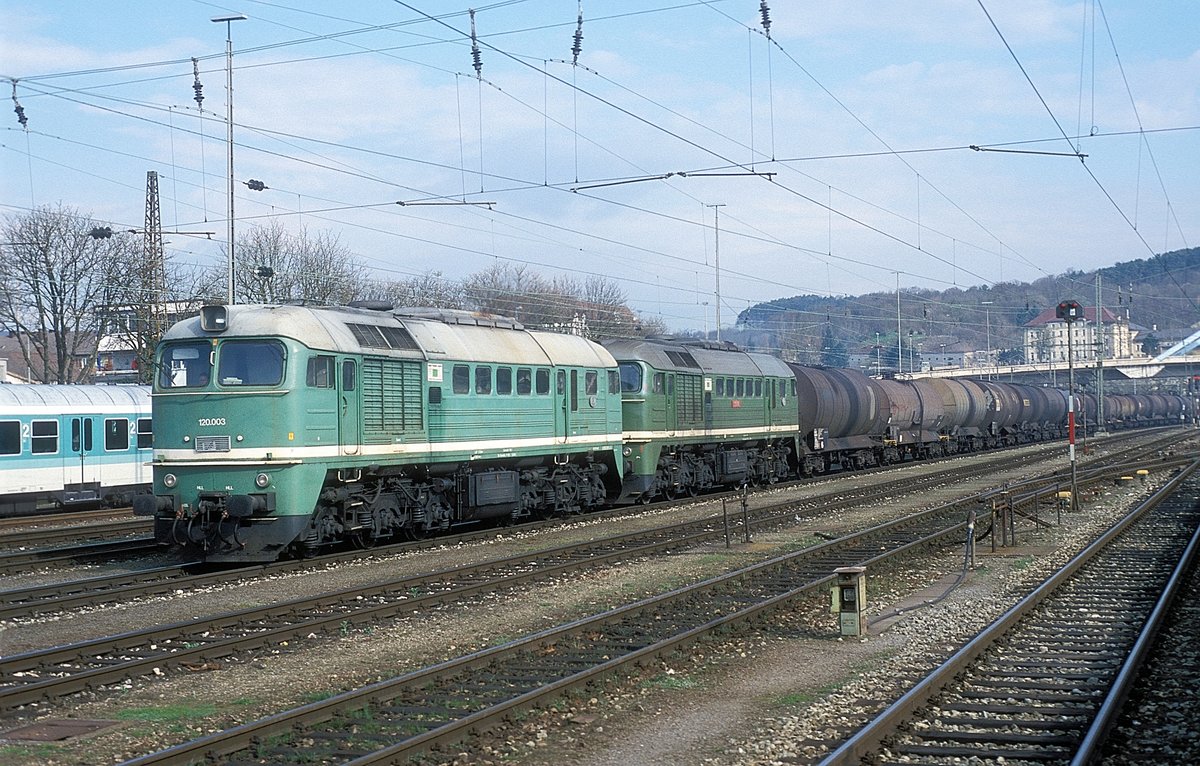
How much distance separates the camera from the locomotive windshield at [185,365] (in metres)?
18.6

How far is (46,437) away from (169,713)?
2435 centimetres

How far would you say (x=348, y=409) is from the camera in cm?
1939

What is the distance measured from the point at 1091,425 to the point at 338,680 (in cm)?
8955

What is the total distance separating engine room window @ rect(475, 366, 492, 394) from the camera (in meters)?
23.1

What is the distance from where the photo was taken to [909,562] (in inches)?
789

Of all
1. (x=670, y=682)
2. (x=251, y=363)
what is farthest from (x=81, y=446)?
(x=670, y=682)

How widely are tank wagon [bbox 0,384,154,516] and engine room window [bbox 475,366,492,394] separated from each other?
39.2 feet

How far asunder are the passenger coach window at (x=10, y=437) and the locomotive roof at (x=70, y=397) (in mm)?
334

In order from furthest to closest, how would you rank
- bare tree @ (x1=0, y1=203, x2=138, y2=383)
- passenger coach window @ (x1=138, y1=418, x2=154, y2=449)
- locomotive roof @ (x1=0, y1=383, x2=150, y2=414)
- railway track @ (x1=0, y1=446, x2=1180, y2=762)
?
bare tree @ (x1=0, y1=203, x2=138, y2=383) < passenger coach window @ (x1=138, y1=418, x2=154, y2=449) < locomotive roof @ (x1=0, y1=383, x2=150, y2=414) < railway track @ (x1=0, y1=446, x2=1180, y2=762)

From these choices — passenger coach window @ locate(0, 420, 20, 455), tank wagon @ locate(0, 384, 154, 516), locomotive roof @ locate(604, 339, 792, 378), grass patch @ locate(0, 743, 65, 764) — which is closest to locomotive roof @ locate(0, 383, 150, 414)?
tank wagon @ locate(0, 384, 154, 516)

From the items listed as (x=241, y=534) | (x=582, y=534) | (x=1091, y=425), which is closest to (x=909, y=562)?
(x=582, y=534)

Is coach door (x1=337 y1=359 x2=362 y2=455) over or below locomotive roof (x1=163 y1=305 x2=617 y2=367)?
below

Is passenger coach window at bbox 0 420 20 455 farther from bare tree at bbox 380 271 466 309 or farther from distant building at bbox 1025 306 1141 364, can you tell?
distant building at bbox 1025 306 1141 364

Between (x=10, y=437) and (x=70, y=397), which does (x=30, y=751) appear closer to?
(x=10, y=437)
